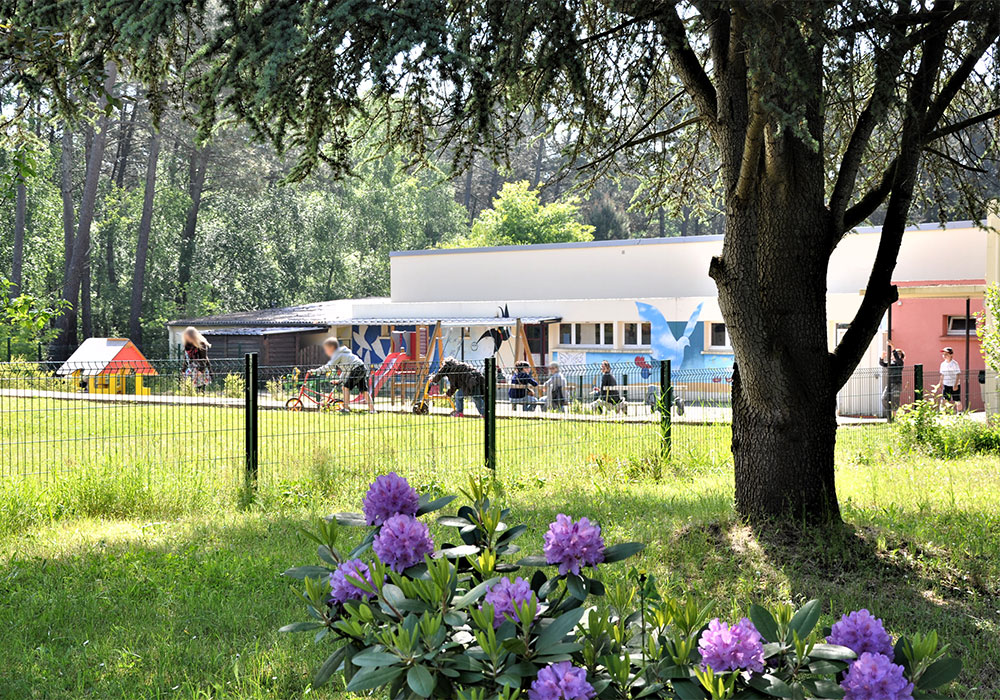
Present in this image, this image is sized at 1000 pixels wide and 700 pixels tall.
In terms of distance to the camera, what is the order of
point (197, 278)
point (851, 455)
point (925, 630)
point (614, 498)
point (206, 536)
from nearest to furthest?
point (925, 630) → point (206, 536) → point (614, 498) → point (851, 455) → point (197, 278)

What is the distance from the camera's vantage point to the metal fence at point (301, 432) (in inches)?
373

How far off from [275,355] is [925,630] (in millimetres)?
33169

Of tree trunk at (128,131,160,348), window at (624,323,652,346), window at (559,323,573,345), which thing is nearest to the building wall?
window at (624,323,652,346)

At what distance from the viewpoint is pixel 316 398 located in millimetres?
13742

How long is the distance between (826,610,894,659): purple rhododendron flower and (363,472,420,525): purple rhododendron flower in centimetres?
127

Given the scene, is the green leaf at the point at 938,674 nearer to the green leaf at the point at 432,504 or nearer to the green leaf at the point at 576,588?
the green leaf at the point at 576,588

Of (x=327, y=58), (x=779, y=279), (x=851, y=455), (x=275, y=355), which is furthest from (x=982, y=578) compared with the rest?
(x=275, y=355)

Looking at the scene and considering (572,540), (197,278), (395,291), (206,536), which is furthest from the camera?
(197,278)

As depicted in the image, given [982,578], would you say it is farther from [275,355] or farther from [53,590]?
[275,355]

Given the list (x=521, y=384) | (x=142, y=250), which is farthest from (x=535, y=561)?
(x=142, y=250)

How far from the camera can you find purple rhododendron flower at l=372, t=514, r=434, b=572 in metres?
2.66

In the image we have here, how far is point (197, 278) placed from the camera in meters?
52.1

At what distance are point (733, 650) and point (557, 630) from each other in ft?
1.43

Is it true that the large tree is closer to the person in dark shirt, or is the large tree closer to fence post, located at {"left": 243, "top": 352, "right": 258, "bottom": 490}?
fence post, located at {"left": 243, "top": 352, "right": 258, "bottom": 490}
